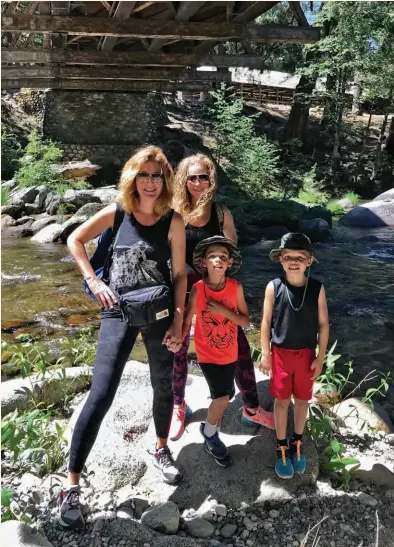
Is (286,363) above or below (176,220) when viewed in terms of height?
below

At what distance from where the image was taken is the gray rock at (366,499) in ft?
8.67

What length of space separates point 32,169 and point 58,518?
12531 millimetres

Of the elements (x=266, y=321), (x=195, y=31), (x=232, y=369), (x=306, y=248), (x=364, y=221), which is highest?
(x=195, y=31)

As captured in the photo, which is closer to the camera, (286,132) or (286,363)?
(286,363)

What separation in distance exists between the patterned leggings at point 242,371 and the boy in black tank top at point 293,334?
211 mm

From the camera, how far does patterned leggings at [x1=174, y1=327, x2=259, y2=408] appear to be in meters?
2.89

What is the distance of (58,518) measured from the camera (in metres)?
2.32

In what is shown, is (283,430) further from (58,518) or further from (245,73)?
(245,73)

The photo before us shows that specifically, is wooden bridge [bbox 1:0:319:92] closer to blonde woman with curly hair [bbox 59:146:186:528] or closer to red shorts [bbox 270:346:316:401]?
blonde woman with curly hair [bbox 59:146:186:528]

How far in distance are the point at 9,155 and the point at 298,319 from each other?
47.4 feet

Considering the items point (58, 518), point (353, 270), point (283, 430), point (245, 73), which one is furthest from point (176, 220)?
point (245, 73)

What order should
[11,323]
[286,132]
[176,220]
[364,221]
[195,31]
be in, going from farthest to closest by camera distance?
[286,132]
[364,221]
[195,31]
[11,323]
[176,220]

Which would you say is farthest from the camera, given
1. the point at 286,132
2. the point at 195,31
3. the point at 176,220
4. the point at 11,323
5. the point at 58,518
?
the point at 286,132

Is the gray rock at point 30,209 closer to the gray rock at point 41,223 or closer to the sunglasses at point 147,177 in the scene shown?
the gray rock at point 41,223
